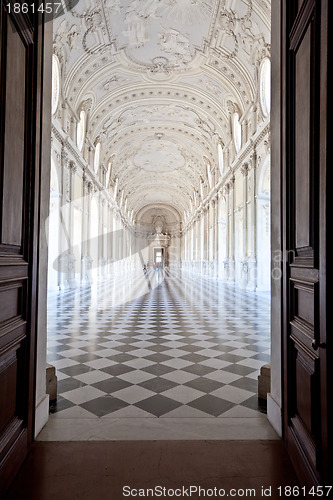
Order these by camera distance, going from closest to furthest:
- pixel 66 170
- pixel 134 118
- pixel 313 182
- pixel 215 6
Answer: pixel 313 182, pixel 215 6, pixel 66 170, pixel 134 118

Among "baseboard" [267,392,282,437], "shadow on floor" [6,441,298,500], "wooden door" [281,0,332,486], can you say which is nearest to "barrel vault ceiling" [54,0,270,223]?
"wooden door" [281,0,332,486]

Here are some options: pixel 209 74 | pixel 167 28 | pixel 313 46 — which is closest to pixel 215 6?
pixel 167 28

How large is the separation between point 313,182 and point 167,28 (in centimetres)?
1597

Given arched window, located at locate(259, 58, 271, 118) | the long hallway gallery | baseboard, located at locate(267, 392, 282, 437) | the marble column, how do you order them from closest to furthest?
1. baseboard, located at locate(267, 392, 282, 437)
2. the long hallway gallery
3. arched window, located at locate(259, 58, 271, 118)
4. the marble column

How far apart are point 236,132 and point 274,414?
744 inches

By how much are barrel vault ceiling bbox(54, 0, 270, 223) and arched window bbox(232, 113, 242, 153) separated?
74cm

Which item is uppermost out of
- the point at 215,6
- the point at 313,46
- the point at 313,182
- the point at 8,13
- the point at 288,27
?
the point at 215,6

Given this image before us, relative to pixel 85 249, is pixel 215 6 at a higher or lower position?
higher

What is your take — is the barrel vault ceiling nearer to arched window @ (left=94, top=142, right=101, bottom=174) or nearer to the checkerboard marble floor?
arched window @ (left=94, top=142, right=101, bottom=174)

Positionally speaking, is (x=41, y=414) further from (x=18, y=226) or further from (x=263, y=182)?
(x=263, y=182)

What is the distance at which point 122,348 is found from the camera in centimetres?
529

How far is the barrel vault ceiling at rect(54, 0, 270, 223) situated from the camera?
530 inches

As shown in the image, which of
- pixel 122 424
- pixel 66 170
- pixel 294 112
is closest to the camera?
A: pixel 294 112

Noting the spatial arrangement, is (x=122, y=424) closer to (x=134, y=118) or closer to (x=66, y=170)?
(x=66, y=170)
